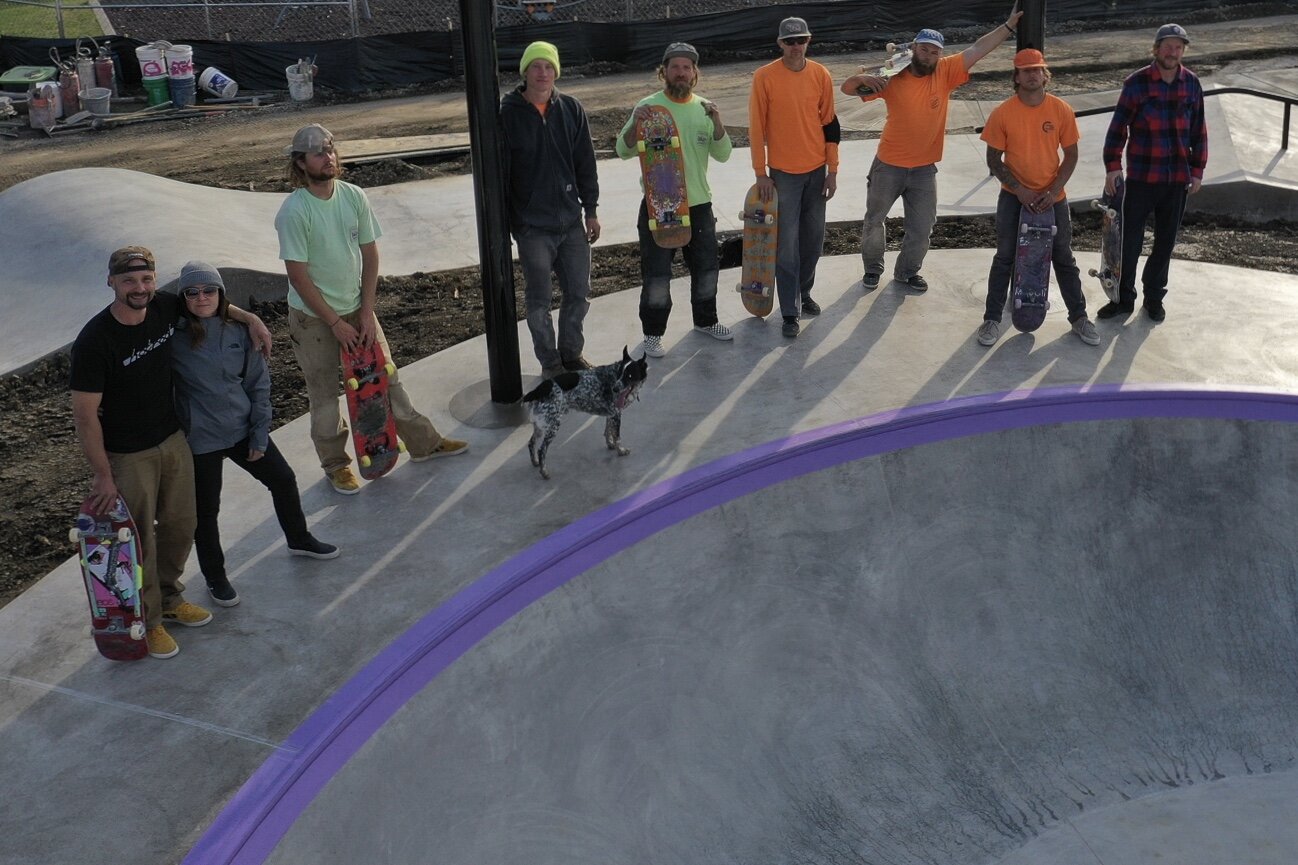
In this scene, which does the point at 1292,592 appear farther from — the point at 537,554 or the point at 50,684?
the point at 50,684

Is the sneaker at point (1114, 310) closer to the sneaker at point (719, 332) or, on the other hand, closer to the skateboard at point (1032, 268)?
the skateboard at point (1032, 268)

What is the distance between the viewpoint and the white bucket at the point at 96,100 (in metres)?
20.3

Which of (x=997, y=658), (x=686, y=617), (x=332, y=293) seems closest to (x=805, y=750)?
(x=686, y=617)

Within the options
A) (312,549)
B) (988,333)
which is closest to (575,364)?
(312,549)

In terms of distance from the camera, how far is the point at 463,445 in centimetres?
770

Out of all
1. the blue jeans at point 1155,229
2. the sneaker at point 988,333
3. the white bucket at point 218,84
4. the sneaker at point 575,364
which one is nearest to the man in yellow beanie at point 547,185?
the sneaker at point 575,364

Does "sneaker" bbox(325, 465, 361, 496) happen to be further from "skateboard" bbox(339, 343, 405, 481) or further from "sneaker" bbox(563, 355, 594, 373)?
"sneaker" bbox(563, 355, 594, 373)

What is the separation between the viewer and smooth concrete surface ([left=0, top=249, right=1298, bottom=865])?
505 centimetres

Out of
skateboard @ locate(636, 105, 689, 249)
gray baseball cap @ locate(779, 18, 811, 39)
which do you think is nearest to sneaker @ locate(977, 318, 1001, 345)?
skateboard @ locate(636, 105, 689, 249)

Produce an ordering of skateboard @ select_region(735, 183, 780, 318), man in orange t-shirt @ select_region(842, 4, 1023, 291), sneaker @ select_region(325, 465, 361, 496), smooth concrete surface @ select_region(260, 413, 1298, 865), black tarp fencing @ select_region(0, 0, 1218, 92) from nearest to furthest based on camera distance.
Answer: smooth concrete surface @ select_region(260, 413, 1298, 865) < sneaker @ select_region(325, 465, 361, 496) < skateboard @ select_region(735, 183, 780, 318) < man in orange t-shirt @ select_region(842, 4, 1023, 291) < black tarp fencing @ select_region(0, 0, 1218, 92)

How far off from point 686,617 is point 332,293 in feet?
8.67

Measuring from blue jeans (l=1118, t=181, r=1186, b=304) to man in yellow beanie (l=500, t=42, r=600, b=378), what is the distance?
159 inches

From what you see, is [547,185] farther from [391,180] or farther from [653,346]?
[391,180]

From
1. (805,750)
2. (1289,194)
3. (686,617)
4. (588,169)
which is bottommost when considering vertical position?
(805,750)
